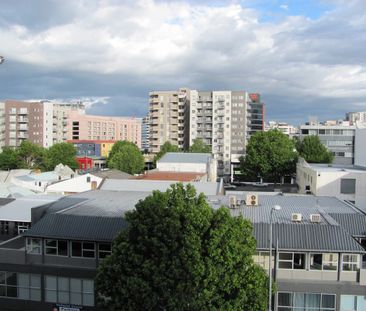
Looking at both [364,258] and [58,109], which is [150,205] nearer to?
[364,258]

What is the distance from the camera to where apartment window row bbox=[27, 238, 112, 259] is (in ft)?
86.9

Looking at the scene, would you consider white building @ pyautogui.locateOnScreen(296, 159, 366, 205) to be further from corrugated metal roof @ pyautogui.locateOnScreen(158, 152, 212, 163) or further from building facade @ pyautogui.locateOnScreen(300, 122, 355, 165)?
building facade @ pyautogui.locateOnScreen(300, 122, 355, 165)

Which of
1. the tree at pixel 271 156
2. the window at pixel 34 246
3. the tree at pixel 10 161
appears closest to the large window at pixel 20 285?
the window at pixel 34 246

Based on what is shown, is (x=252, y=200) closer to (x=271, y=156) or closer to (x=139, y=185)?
(x=139, y=185)

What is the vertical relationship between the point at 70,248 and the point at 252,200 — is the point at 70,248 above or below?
below

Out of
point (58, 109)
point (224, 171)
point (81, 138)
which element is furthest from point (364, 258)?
point (81, 138)

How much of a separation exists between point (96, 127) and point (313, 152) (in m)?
105

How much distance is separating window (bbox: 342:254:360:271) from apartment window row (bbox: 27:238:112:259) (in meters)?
13.6

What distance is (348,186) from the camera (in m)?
53.9

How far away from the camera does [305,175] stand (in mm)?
62812

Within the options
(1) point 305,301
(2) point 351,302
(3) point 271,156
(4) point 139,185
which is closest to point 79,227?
(1) point 305,301

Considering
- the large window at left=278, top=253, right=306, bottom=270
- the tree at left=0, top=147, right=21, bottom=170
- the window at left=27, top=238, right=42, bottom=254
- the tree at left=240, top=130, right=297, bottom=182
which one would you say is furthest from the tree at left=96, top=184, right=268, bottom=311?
the tree at left=0, top=147, right=21, bottom=170

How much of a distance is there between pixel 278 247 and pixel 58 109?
135 meters

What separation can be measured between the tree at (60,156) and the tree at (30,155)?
1834 mm
